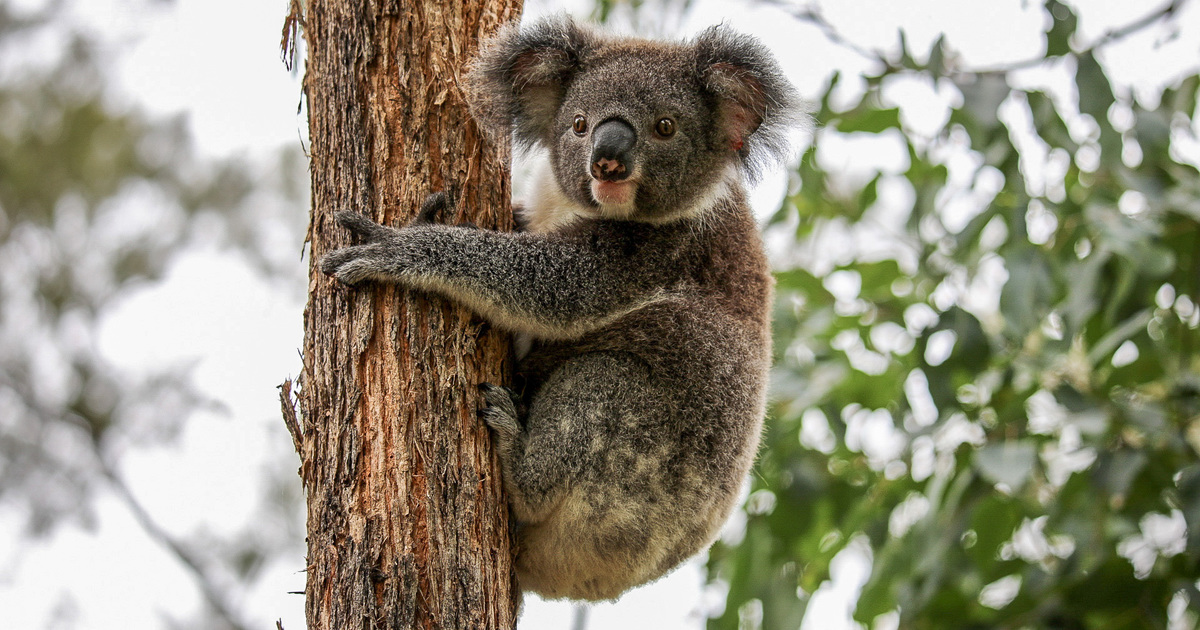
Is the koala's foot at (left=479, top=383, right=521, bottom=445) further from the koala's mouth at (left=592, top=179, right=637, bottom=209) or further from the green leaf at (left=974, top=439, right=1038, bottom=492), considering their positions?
the green leaf at (left=974, top=439, right=1038, bottom=492)

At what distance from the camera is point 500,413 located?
94.0 inches

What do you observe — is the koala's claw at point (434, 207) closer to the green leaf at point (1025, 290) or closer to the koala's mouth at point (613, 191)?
the koala's mouth at point (613, 191)

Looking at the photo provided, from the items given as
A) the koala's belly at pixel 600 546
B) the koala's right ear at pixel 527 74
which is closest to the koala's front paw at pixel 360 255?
the koala's right ear at pixel 527 74

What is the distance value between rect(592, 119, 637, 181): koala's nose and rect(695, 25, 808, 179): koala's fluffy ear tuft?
406 mm

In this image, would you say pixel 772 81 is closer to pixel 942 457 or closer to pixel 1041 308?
pixel 1041 308

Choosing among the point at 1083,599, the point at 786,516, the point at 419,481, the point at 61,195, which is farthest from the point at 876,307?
the point at 61,195

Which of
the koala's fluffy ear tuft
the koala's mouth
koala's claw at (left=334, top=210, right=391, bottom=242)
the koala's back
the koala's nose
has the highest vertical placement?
the koala's fluffy ear tuft

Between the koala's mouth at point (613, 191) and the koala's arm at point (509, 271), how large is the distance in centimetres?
14

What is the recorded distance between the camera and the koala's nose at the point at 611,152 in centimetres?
272

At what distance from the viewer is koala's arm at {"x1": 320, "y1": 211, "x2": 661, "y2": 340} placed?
2.31 metres

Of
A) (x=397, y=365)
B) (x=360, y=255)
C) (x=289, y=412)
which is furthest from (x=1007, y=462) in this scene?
(x=289, y=412)

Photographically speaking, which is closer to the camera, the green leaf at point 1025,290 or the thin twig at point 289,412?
the thin twig at point 289,412

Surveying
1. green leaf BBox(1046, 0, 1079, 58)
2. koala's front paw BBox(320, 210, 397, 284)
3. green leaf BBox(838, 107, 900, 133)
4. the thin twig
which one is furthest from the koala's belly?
green leaf BBox(1046, 0, 1079, 58)

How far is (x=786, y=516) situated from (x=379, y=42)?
1.94 m
